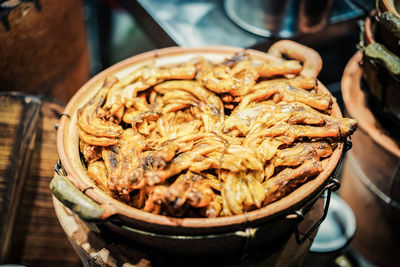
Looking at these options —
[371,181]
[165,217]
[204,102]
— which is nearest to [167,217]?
[165,217]

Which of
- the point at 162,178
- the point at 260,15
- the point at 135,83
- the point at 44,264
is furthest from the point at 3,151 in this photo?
the point at 260,15

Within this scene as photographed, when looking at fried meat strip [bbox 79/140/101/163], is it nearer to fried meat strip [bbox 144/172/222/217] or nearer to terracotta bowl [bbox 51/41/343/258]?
terracotta bowl [bbox 51/41/343/258]

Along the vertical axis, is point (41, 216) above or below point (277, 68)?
below

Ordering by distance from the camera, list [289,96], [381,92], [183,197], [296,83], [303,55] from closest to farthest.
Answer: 1. [183,197]
2. [289,96]
3. [296,83]
4. [303,55]
5. [381,92]

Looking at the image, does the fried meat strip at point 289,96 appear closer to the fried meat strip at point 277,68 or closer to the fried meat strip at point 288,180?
the fried meat strip at point 277,68

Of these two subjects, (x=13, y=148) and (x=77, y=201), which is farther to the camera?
(x=13, y=148)

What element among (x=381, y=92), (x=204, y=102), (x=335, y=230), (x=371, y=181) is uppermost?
(x=204, y=102)

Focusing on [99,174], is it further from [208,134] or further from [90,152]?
[208,134]
